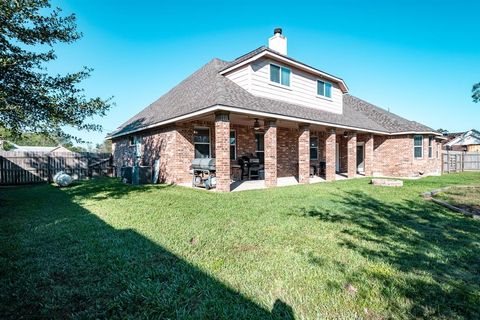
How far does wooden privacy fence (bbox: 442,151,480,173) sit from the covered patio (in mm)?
9677

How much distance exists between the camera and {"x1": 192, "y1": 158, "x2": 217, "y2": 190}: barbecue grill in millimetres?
10094

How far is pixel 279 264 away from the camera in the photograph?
10.1 ft

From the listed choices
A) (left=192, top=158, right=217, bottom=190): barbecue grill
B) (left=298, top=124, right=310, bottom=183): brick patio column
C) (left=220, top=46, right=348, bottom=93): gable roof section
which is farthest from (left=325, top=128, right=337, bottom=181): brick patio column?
(left=192, top=158, right=217, bottom=190): barbecue grill

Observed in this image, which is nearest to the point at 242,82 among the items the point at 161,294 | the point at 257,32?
the point at 257,32

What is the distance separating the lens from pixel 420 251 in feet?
11.7

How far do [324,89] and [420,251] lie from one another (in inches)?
522

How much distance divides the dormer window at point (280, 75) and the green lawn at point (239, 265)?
833cm

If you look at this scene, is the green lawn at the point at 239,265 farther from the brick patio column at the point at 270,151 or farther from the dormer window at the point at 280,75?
the dormer window at the point at 280,75

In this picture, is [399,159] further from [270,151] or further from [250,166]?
[270,151]

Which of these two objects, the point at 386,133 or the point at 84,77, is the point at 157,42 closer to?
the point at 84,77

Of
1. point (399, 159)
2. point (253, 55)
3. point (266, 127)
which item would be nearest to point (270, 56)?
point (253, 55)

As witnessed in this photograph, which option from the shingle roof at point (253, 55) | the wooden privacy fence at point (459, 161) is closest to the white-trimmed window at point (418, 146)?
the wooden privacy fence at point (459, 161)

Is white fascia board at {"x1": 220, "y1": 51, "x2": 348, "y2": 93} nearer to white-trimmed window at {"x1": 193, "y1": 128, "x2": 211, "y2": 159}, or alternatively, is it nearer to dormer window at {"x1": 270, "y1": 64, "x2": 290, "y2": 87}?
dormer window at {"x1": 270, "y1": 64, "x2": 290, "y2": 87}

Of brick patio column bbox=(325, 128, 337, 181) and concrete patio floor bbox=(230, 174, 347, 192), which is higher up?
brick patio column bbox=(325, 128, 337, 181)
